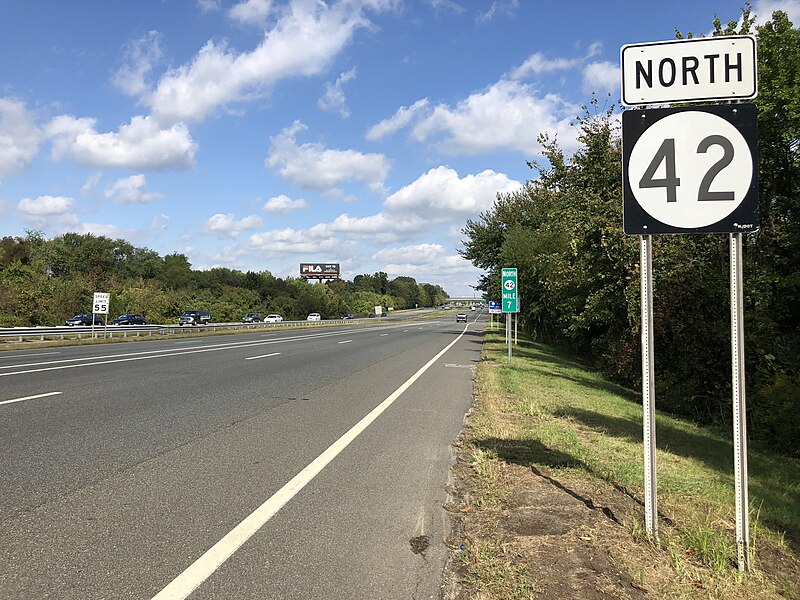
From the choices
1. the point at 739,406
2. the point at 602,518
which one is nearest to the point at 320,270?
the point at 602,518

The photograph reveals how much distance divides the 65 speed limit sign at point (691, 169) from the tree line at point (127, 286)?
52.2 m

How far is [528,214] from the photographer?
40.7 meters

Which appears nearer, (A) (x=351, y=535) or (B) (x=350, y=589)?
(B) (x=350, y=589)

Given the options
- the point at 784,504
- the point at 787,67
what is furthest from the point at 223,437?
the point at 787,67

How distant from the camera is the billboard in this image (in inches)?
6447

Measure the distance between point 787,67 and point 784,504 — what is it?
1532cm

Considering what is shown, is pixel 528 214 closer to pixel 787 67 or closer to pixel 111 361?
pixel 787 67

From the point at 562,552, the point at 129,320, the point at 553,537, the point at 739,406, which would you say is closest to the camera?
the point at 739,406

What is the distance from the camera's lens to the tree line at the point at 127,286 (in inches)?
2014

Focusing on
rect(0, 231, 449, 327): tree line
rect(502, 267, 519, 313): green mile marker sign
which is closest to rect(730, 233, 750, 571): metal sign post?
rect(502, 267, 519, 313): green mile marker sign

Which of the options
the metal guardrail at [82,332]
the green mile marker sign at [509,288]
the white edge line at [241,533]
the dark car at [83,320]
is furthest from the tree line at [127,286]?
the white edge line at [241,533]

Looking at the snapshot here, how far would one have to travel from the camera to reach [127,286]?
70.2 meters

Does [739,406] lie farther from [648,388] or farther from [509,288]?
[509,288]

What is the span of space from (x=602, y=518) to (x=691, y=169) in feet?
8.68
